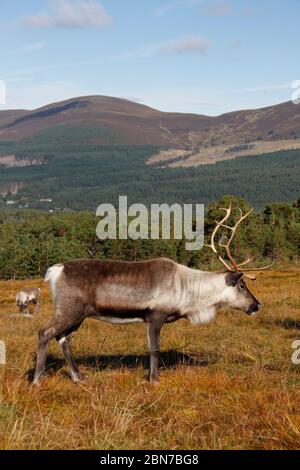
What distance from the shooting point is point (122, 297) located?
9.70 m

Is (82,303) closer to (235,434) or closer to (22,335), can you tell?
(235,434)

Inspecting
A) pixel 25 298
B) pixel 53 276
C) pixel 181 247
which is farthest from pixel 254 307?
pixel 181 247

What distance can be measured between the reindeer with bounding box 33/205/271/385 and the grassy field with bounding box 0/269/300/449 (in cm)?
60

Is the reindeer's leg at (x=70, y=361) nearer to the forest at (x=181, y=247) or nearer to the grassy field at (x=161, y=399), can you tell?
the grassy field at (x=161, y=399)

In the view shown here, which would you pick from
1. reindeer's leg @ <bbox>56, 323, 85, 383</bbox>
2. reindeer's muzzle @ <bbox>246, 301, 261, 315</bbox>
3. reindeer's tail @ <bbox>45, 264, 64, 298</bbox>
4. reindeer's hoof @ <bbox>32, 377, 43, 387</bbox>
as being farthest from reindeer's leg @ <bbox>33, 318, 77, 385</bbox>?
reindeer's muzzle @ <bbox>246, 301, 261, 315</bbox>

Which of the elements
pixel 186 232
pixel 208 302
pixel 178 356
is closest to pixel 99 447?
pixel 208 302

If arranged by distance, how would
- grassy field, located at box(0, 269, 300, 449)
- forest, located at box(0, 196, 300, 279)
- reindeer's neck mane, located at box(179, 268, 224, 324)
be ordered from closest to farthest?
grassy field, located at box(0, 269, 300, 449), reindeer's neck mane, located at box(179, 268, 224, 324), forest, located at box(0, 196, 300, 279)

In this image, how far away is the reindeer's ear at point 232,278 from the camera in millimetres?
10641

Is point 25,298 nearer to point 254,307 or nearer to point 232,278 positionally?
point 254,307

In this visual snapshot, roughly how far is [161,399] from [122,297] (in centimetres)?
216

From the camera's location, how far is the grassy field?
20.5 ft

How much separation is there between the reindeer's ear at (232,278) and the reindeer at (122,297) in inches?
17.3

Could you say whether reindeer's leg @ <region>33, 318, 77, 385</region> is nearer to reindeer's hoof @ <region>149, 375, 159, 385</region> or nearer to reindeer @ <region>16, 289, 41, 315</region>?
reindeer's hoof @ <region>149, 375, 159, 385</region>

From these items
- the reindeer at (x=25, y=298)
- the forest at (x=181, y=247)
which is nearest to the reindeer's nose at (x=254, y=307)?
the reindeer at (x=25, y=298)
